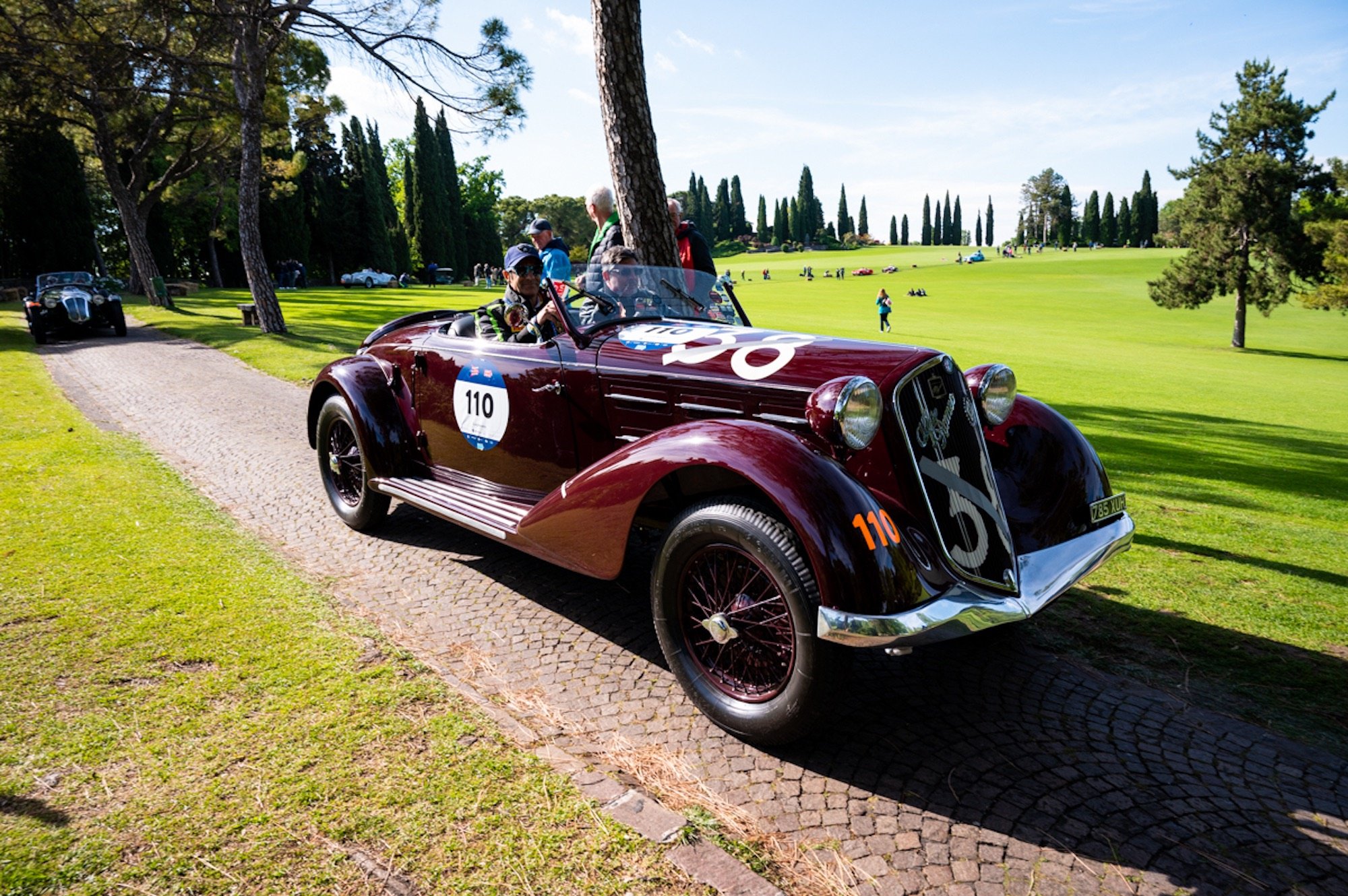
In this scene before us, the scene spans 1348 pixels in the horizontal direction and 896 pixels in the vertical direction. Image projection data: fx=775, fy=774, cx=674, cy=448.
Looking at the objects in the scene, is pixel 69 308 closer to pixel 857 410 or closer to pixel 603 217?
pixel 603 217

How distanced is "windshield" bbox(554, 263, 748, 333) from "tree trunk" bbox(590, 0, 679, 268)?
2.41 m

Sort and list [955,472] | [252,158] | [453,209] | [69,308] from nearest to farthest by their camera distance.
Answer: [955,472]
[252,158]
[69,308]
[453,209]

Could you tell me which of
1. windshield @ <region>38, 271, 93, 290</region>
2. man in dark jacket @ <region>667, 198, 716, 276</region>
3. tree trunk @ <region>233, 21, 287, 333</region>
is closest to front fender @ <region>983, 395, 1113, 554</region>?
man in dark jacket @ <region>667, 198, 716, 276</region>

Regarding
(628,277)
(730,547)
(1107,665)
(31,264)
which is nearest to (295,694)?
(730,547)

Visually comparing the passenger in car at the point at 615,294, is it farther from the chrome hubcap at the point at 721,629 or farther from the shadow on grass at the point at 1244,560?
the shadow on grass at the point at 1244,560

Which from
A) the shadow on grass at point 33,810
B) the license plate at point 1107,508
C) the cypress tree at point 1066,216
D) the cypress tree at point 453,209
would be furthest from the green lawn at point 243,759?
the cypress tree at point 1066,216

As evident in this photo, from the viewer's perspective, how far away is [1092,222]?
343 ft

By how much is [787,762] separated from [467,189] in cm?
7867

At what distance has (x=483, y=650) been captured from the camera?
3.85 meters

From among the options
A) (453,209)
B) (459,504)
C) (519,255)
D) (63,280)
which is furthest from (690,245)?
(453,209)

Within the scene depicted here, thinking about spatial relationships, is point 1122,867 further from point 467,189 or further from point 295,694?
point 467,189

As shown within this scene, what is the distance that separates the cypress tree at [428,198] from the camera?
56500 millimetres

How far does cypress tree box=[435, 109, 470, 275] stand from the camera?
60.6 metres

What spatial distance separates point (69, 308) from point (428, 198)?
145 feet
